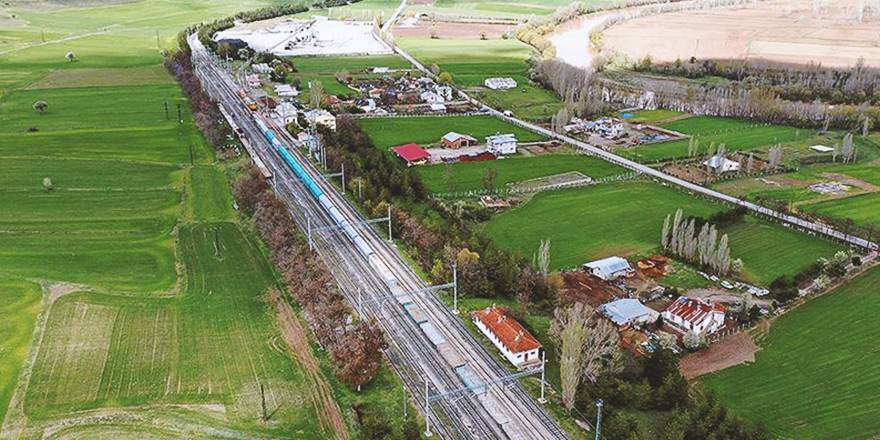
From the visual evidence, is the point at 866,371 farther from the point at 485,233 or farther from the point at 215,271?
the point at 215,271

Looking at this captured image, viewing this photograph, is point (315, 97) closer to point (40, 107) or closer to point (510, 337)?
point (40, 107)

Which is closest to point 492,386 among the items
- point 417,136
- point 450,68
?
point 417,136

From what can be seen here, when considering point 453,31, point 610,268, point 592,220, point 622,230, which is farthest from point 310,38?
point 610,268

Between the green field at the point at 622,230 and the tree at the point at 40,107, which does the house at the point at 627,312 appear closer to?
the green field at the point at 622,230

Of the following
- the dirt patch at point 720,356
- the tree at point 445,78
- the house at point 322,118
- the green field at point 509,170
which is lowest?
the dirt patch at point 720,356

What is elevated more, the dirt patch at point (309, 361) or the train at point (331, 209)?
the train at point (331, 209)

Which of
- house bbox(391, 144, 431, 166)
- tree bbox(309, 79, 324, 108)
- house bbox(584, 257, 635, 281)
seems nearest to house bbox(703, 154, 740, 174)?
house bbox(584, 257, 635, 281)

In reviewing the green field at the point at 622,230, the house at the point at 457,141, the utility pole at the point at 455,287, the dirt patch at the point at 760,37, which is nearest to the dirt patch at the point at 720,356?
the green field at the point at 622,230
